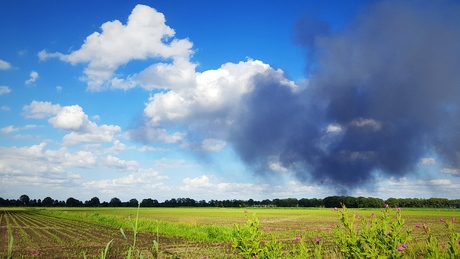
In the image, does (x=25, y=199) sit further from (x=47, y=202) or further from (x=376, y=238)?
(x=376, y=238)

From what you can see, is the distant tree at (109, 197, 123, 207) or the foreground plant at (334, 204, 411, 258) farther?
the distant tree at (109, 197, 123, 207)

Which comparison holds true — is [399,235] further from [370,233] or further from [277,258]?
[277,258]

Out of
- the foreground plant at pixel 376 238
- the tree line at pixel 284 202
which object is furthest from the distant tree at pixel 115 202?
the foreground plant at pixel 376 238

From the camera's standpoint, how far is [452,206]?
15338cm

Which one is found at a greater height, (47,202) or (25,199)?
(25,199)

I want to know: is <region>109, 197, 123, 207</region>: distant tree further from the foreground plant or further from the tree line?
the foreground plant

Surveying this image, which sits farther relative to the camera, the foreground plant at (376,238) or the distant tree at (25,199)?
the distant tree at (25,199)

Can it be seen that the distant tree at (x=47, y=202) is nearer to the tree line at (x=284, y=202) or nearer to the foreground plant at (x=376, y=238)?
the tree line at (x=284, y=202)

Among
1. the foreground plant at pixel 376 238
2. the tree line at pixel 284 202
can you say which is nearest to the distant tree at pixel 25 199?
the tree line at pixel 284 202

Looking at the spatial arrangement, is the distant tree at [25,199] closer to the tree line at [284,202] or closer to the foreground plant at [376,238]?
the tree line at [284,202]

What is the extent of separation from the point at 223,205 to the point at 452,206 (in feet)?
360

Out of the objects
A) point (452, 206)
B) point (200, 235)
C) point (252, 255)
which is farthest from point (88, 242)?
point (452, 206)

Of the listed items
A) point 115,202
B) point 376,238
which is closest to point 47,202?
point 115,202

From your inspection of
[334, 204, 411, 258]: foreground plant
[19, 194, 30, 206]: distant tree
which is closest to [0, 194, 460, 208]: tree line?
[19, 194, 30, 206]: distant tree
